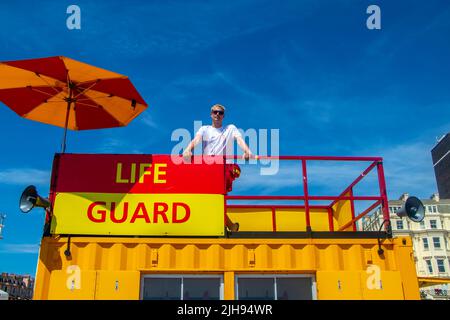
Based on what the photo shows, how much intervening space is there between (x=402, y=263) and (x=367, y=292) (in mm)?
859

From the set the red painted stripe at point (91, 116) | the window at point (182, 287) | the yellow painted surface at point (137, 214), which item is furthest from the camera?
the red painted stripe at point (91, 116)

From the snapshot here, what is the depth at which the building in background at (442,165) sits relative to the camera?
126m

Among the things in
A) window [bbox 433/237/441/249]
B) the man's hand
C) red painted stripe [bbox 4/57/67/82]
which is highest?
window [bbox 433/237/441/249]

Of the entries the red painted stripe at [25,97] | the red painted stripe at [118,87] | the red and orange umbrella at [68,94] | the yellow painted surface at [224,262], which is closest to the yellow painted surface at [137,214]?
the yellow painted surface at [224,262]

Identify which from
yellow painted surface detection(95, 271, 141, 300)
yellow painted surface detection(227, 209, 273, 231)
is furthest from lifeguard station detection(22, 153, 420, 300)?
yellow painted surface detection(227, 209, 273, 231)

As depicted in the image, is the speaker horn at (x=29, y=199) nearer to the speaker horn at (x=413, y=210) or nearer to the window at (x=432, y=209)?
the speaker horn at (x=413, y=210)

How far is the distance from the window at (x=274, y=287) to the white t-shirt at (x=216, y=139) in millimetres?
2324

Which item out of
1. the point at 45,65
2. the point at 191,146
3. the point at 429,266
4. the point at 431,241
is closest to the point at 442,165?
the point at 431,241

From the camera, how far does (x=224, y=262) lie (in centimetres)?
709

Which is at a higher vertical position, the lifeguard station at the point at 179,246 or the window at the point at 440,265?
the window at the point at 440,265

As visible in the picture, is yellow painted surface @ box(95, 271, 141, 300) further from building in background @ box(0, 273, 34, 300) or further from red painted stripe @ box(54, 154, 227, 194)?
building in background @ box(0, 273, 34, 300)

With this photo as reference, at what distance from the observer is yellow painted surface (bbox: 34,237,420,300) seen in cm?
675

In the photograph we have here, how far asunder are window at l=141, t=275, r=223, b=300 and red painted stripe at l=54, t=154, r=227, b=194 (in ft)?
4.94
